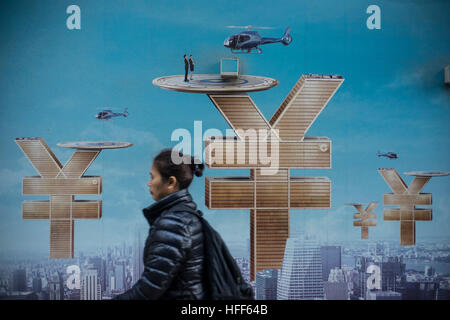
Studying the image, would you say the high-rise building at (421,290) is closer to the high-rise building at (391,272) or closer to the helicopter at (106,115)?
the high-rise building at (391,272)

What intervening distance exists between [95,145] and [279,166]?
1672 millimetres

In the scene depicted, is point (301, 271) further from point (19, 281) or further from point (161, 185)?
point (19, 281)

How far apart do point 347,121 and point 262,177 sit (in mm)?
945

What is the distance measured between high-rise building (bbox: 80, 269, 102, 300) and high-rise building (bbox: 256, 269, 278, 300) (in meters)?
1.43

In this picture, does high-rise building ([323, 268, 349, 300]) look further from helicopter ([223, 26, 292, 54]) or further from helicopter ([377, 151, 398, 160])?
helicopter ([223, 26, 292, 54])

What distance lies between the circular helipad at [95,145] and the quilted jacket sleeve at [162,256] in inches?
89.7

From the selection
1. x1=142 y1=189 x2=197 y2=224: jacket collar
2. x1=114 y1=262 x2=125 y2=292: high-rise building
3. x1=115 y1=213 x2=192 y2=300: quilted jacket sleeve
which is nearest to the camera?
x1=115 y1=213 x2=192 y2=300: quilted jacket sleeve

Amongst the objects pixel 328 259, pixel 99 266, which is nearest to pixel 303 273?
pixel 328 259

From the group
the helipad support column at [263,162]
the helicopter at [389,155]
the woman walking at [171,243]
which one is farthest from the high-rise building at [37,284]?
the helicopter at [389,155]

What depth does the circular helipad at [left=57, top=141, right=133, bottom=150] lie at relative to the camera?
16.2 feet

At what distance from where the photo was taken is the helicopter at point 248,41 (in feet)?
16.3

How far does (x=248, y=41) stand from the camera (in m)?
4.96

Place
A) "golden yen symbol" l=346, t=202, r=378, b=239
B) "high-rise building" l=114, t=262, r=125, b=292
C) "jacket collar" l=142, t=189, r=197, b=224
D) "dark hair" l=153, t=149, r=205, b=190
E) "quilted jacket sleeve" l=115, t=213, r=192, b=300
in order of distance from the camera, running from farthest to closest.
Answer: "golden yen symbol" l=346, t=202, r=378, b=239 → "high-rise building" l=114, t=262, r=125, b=292 → "dark hair" l=153, t=149, r=205, b=190 → "jacket collar" l=142, t=189, r=197, b=224 → "quilted jacket sleeve" l=115, t=213, r=192, b=300

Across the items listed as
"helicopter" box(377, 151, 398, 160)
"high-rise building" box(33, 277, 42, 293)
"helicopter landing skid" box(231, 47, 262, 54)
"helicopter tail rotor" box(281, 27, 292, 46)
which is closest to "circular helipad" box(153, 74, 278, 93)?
"helicopter landing skid" box(231, 47, 262, 54)
